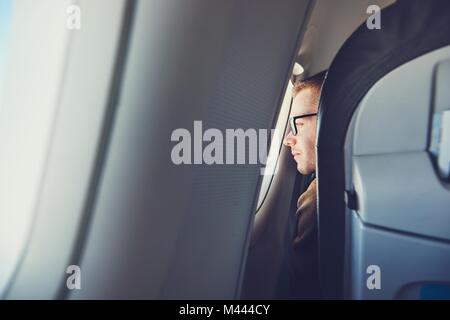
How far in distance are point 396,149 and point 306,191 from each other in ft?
0.90

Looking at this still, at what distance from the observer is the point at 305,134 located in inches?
36.2

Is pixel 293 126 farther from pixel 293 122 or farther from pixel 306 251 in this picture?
pixel 306 251

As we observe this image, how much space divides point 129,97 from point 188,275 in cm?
30

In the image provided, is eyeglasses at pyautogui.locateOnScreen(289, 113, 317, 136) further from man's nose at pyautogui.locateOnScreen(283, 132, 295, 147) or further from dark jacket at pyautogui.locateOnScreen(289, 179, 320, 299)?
dark jacket at pyautogui.locateOnScreen(289, 179, 320, 299)

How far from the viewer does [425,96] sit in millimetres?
686

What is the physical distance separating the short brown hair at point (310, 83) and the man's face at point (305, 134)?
16 millimetres

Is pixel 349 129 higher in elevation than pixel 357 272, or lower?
higher

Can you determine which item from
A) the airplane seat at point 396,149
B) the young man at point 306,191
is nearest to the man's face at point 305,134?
the young man at point 306,191

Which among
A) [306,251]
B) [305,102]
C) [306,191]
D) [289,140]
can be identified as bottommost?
[306,251]

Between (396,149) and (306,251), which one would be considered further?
(306,251)

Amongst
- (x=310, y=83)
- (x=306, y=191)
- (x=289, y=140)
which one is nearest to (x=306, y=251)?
(x=306, y=191)

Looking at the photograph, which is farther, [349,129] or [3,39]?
[349,129]
